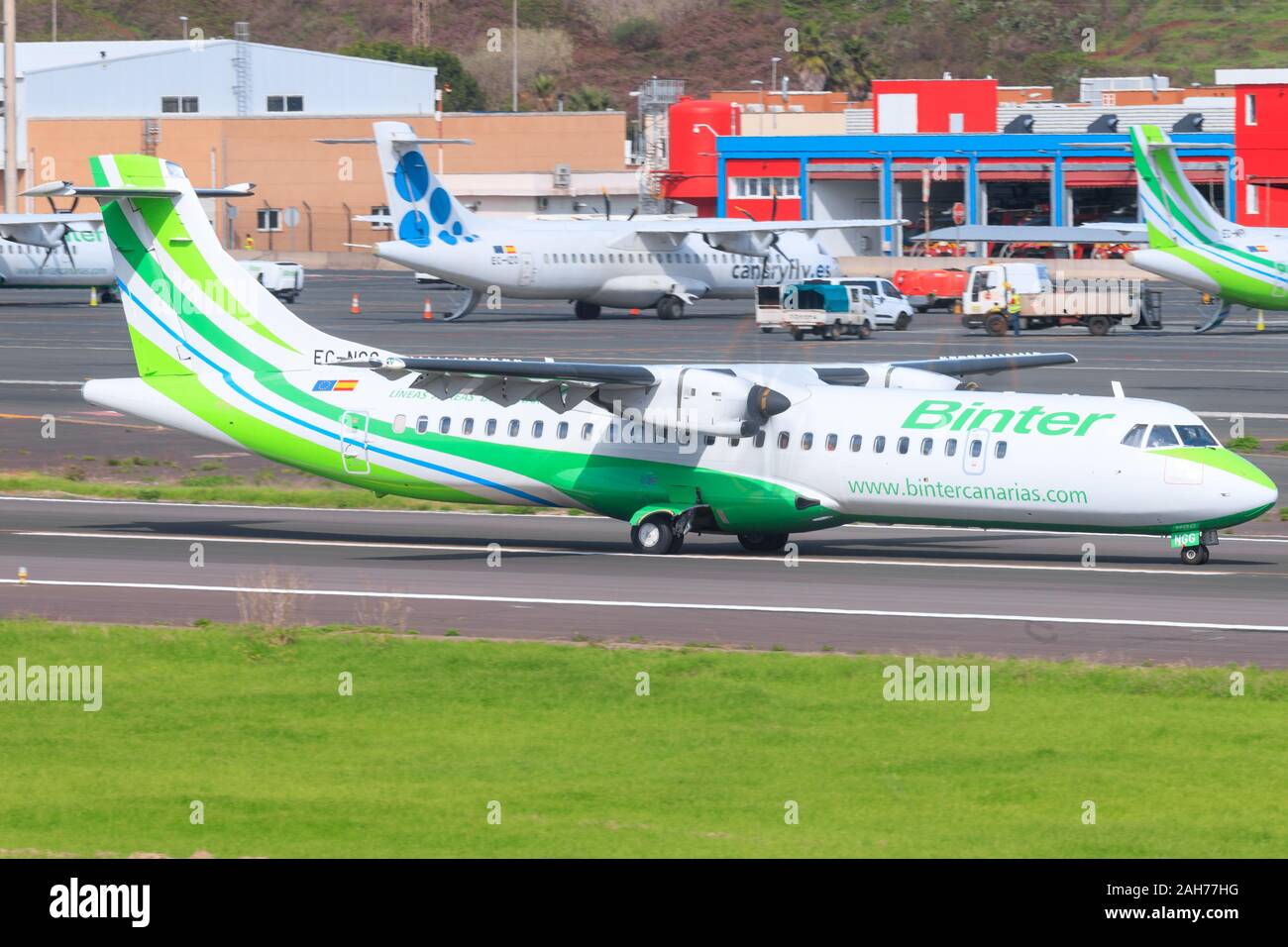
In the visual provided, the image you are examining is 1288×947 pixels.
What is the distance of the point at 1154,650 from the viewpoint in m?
19.9

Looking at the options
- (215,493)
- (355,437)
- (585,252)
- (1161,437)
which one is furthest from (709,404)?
(585,252)

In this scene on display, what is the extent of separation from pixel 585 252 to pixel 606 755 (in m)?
58.9

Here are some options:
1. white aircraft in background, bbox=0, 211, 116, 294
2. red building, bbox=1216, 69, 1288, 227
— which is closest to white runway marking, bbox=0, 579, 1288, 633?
red building, bbox=1216, 69, 1288, 227

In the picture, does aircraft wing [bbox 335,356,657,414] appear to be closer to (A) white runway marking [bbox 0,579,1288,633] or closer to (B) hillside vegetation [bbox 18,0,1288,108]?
(A) white runway marking [bbox 0,579,1288,633]

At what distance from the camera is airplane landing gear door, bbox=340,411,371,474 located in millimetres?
28547

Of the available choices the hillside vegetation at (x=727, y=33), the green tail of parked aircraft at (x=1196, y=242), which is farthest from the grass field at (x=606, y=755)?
the hillside vegetation at (x=727, y=33)

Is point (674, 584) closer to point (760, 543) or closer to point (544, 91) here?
point (760, 543)

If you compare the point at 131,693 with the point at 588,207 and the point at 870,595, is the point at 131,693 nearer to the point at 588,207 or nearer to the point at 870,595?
the point at 870,595

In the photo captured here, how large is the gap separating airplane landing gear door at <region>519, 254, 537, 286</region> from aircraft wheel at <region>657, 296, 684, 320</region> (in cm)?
641

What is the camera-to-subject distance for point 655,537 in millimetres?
27812

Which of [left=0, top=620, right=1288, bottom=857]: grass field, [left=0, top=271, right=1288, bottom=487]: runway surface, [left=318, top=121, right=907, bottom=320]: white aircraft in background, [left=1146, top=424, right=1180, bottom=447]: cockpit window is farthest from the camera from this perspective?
[left=318, top=121, right=907, bottom=320]: white aircraft in background

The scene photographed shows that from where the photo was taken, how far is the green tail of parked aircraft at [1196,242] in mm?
57438

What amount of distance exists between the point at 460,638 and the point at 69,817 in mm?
7847

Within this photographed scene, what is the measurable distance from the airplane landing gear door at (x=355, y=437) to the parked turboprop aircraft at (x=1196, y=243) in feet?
119
